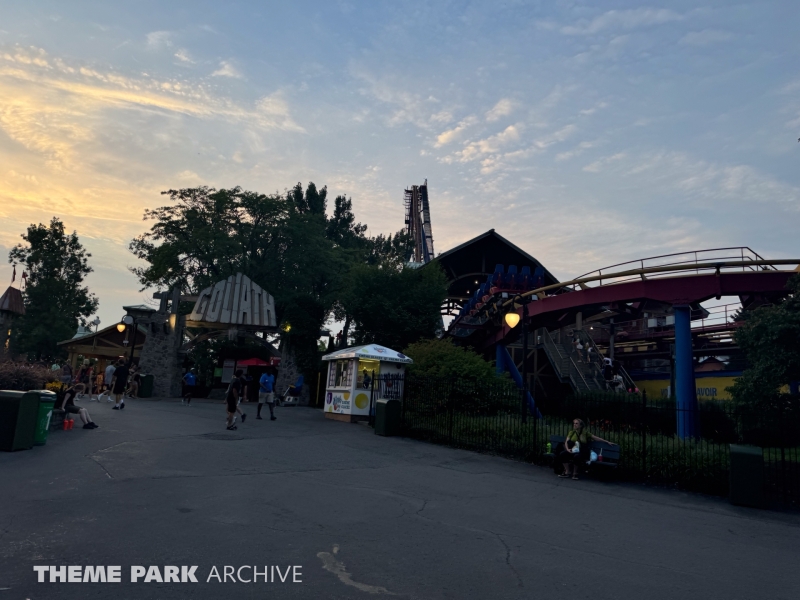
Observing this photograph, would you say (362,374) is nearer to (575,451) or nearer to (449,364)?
(449,364)

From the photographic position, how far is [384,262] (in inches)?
1329

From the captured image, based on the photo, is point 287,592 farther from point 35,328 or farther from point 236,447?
point 35,328

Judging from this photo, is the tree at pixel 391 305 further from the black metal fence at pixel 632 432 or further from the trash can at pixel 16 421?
the trash can at pixel 16 421

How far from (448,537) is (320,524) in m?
1.62

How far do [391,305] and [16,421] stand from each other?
21.4 m

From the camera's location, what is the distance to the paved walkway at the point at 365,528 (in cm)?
535

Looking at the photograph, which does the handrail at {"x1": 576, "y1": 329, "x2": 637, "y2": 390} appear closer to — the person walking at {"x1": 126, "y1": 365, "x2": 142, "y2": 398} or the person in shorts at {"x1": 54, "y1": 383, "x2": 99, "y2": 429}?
the person walking at {"x1": 126, "y1": 365, "x2": 142, "y2": 398}

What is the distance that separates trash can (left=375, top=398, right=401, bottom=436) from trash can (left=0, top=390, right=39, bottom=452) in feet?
29.3

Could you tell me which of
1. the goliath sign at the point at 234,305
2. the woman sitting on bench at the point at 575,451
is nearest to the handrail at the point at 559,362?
the goliath sign at the point at 234,305

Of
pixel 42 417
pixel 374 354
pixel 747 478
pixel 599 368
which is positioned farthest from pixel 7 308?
pixel 747 478

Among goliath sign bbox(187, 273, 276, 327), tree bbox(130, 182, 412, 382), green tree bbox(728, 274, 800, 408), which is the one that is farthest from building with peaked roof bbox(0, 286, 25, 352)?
green tree bbox(728, 274, 800, 408)

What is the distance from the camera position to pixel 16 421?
10625 millimetres

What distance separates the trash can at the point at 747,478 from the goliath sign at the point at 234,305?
24718 millimetres

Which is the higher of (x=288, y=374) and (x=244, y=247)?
(x=244, y=247)
